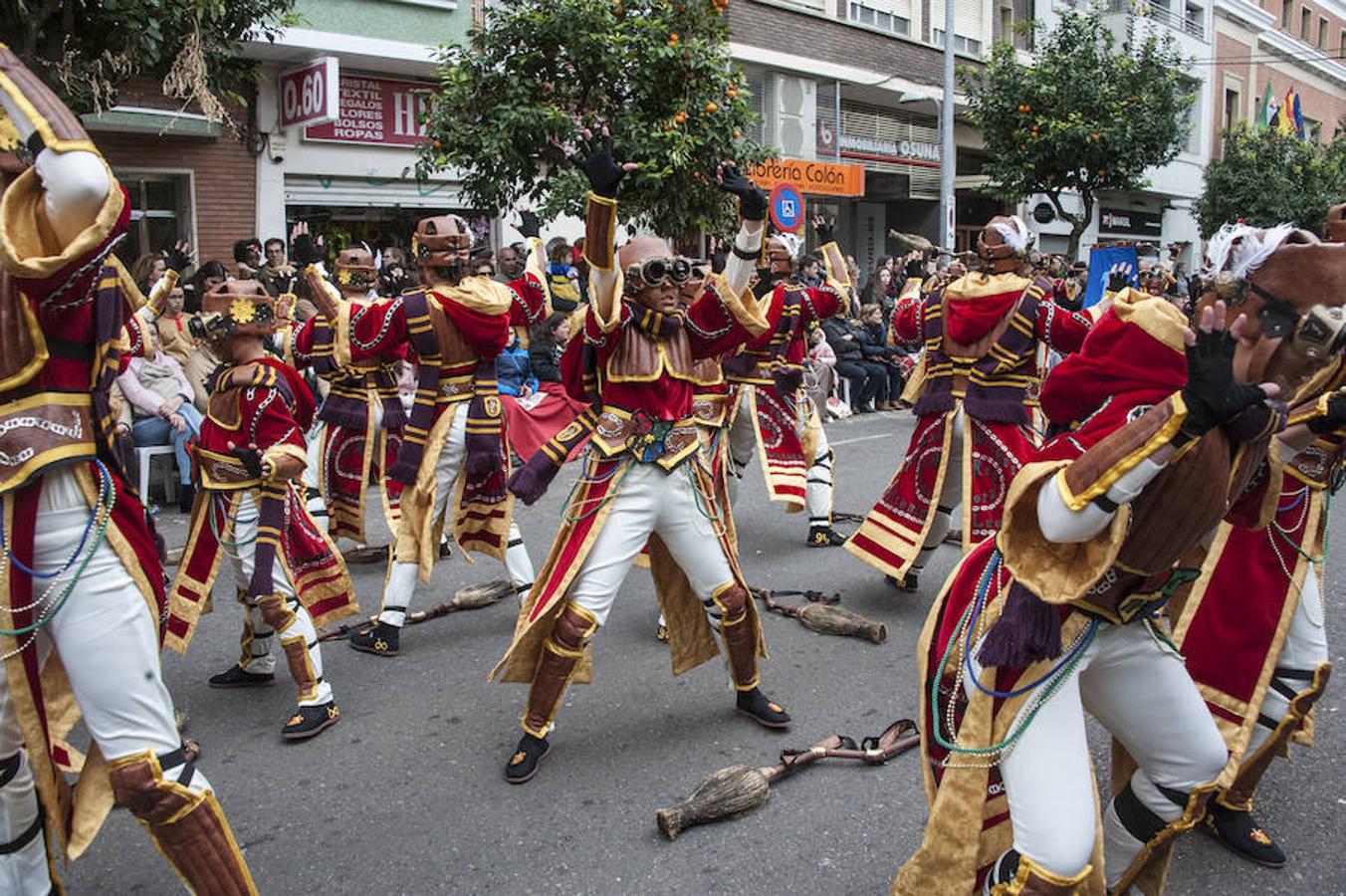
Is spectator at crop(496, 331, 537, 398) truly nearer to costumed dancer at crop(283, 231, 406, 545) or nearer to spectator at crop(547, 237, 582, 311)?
spectator at crop(547, 237, 582, 311)

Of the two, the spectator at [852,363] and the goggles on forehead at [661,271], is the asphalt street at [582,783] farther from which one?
the spectator at [852,363]

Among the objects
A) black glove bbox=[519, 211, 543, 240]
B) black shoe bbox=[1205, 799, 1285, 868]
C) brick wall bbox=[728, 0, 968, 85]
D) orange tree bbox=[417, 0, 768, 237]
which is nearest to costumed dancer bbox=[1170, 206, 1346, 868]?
black shoe bbox=[1205, 799, 1285, 868]

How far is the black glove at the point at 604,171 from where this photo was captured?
12.1 ft

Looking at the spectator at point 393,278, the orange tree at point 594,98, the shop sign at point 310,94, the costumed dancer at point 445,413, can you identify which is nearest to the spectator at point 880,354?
the orange tree at point 594,98

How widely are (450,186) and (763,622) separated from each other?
10.6 metres

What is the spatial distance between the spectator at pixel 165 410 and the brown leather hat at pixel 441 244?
131 inches

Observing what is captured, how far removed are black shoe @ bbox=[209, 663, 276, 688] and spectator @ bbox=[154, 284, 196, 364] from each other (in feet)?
13.6

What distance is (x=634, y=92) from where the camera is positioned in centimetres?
938

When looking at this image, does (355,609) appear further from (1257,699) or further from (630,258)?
(1257,699)

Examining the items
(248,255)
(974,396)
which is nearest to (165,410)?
(248,255)

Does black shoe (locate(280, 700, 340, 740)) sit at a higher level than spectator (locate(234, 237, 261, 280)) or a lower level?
lower

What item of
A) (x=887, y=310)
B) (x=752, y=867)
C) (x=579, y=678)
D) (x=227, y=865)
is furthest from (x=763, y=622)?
(x=887, y=310)

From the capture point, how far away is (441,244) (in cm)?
537

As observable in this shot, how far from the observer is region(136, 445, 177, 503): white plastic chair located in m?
7.90
